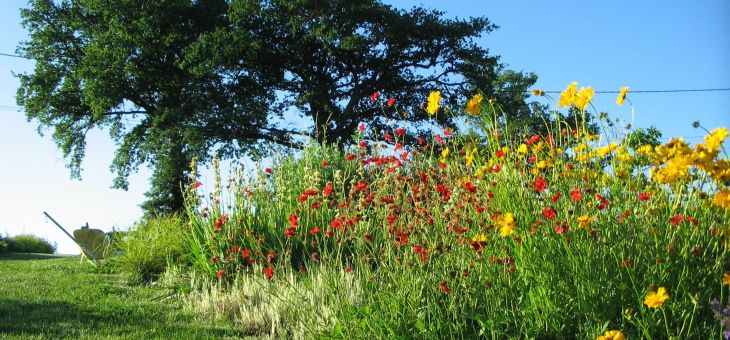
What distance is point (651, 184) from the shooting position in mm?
3469

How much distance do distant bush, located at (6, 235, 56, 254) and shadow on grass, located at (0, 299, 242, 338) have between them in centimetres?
1317

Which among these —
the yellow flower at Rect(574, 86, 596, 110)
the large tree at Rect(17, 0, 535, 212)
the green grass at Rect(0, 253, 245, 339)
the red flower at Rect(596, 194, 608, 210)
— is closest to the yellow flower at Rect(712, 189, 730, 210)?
the red flower at Rect(596, 194, 608, 210)

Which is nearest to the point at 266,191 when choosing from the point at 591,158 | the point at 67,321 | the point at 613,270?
the point at 67,321

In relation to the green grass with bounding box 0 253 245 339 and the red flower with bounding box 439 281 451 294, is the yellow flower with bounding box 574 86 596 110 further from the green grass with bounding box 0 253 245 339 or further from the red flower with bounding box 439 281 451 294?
the green grass with bounding box 0 253 245 339

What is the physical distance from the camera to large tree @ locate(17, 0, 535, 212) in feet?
60.5

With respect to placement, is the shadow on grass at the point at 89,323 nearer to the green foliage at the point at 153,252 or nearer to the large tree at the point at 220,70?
the green foliage at the point at 153,252

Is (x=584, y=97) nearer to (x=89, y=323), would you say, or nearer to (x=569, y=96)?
(x=569, y=96)

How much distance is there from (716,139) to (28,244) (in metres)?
18.7

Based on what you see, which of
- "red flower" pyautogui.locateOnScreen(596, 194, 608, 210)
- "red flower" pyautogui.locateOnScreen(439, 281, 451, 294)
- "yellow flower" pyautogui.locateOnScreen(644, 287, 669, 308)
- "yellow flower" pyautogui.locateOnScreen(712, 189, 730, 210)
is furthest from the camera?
"red flower" pyautogui.locateOnScreen(596, 194, 608, 210)

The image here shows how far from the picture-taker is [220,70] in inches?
736

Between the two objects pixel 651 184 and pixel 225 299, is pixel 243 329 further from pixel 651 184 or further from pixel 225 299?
pixel 651 184

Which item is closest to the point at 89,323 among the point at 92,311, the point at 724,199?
the point at 92,311

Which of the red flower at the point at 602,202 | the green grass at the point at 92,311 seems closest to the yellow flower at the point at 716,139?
the red flower at the point at 602,202

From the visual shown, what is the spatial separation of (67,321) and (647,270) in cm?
400
